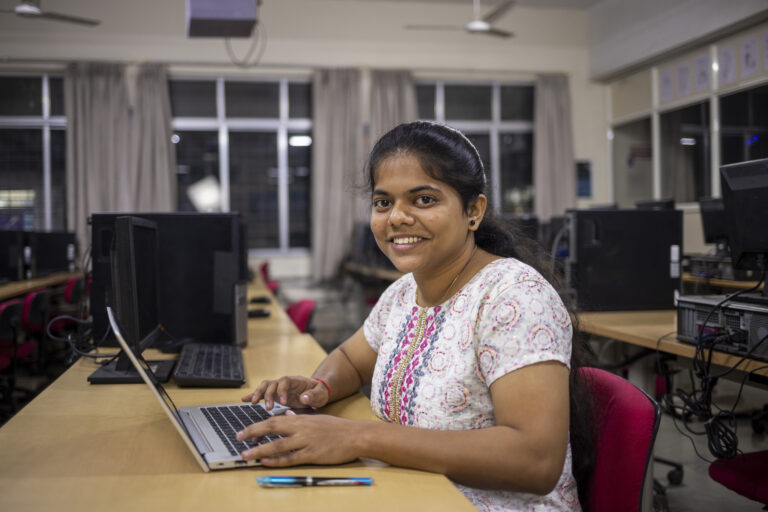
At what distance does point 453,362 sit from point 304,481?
0.35 metres

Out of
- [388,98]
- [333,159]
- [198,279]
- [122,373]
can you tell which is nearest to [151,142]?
[333,159]

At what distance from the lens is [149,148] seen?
6852mm

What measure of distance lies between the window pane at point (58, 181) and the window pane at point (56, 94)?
0.23m

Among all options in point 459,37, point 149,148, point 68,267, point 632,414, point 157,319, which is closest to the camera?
point 632,414

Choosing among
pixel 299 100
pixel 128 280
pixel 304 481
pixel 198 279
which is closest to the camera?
pixel 304 481

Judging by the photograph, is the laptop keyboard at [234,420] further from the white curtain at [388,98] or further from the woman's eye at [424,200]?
the white curtain at [388,98]

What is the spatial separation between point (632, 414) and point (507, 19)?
288 inches

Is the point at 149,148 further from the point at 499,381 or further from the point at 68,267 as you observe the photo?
the point at 499,381

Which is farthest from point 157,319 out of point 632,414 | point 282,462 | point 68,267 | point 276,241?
point 276,241

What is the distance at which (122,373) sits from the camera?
170 cm

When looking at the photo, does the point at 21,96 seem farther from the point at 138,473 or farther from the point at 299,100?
the point at 138,473

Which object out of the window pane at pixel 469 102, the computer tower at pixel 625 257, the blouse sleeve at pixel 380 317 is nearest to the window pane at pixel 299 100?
the window pane at pixel 469 102

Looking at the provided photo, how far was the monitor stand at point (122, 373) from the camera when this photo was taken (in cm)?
166

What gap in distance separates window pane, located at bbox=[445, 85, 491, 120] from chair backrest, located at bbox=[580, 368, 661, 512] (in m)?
6.96
